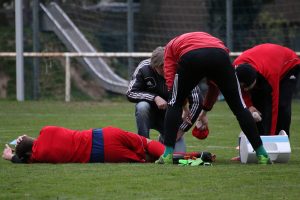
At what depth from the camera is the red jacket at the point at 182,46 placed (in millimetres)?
8883

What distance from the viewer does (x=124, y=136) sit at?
9172 mm

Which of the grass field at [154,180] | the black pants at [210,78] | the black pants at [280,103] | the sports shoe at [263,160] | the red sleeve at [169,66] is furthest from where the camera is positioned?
the black pants at [280,103]

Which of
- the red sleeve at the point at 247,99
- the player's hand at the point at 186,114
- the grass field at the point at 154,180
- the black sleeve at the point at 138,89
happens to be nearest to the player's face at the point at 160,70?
the black sleeve at the point at 138,89

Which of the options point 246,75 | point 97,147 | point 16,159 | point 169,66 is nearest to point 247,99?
point 246,75

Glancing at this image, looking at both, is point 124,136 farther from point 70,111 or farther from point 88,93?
point 88,93

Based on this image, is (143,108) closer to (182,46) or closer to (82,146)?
(82,146)

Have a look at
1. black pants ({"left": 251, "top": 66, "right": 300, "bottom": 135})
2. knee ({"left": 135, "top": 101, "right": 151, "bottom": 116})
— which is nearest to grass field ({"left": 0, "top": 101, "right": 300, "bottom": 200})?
black pants ({"left": 251, "top": 66, "right": 300, "bottom": 135})

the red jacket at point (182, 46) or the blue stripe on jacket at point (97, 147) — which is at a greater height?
the red jacket at point (182, 46)

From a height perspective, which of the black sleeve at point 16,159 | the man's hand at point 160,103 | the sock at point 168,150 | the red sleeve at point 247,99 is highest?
the red sleeve at point 247,99

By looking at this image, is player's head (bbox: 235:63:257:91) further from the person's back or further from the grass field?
the grass field

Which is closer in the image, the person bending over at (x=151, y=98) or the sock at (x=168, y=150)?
the sock at (x=168, y=150)

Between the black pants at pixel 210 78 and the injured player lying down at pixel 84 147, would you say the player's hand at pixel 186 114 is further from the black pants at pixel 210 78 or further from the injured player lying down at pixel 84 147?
the black pants at pixel 210 78

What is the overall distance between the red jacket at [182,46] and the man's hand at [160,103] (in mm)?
896

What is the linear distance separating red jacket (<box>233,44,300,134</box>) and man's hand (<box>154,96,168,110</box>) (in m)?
0.84
